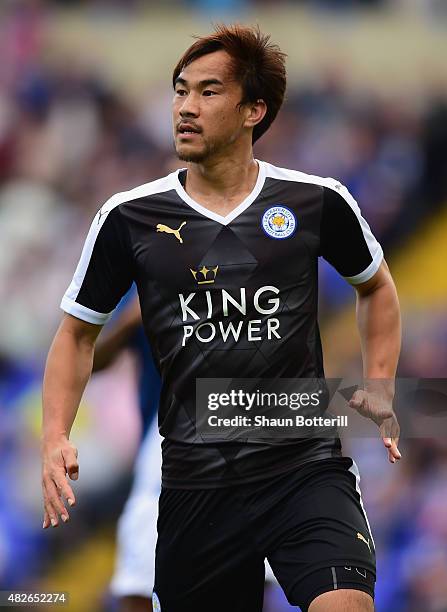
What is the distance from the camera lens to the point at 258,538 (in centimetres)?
426

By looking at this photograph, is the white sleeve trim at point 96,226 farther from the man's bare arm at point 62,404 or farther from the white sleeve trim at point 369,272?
the white sleeve trim at point 369,272

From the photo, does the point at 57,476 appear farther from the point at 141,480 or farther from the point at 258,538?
the point at 141,480

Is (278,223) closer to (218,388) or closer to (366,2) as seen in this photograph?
(218,388)

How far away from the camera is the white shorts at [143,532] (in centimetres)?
606

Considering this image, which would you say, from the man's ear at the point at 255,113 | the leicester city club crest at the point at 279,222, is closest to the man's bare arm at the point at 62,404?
the leicester city club crest at the point at 279,222

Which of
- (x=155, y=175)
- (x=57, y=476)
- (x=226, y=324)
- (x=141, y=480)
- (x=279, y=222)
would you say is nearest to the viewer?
(x=57, y=476)

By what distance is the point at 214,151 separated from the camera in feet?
14.9

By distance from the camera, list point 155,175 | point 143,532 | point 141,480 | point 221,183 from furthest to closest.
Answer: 1. point 155,175
2. point 141,480
3. point 143,532
4. point 221,183

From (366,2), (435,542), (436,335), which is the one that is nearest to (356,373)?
(436,335)

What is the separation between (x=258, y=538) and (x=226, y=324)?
27.7 inches

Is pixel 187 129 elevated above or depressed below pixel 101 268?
above

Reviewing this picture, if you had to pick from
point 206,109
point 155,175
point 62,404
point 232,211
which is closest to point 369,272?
point 232,211

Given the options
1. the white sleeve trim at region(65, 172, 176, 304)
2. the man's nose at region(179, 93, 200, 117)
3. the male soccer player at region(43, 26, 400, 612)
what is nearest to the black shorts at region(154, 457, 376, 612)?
the male soccer player at region(43, 26, 400, 612)

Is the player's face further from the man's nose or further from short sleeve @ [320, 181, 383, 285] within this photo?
short sleeve @ [320, 181, 383, 285]
